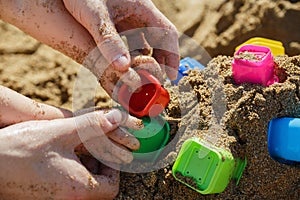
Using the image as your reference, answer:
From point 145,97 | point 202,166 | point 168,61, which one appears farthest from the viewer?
point 168,61

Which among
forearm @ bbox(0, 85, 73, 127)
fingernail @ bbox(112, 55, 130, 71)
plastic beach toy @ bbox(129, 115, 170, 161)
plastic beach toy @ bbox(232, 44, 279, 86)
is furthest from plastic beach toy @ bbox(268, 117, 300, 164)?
forearm @ bbox(0, 85, 73, 127)

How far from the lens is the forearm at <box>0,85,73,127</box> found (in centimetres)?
155

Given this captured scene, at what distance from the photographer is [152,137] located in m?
1.55

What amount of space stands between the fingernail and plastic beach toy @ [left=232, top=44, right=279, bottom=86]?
31cm

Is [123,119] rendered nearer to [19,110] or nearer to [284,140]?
[19,110]

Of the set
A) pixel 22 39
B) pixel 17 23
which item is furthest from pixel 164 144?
pixel 22 39

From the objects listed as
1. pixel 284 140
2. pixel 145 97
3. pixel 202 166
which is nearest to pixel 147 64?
pixel 145 97

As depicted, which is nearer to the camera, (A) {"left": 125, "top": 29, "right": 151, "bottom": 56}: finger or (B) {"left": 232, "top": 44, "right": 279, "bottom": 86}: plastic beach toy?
(B) {"left": 232, "top": 44, "right": 279, "bottom": 86}: plastic beach toy

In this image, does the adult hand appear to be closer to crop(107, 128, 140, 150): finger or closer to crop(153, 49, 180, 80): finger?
crop(107, 128, 140, 150): finger

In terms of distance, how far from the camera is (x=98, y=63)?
157 centimetres

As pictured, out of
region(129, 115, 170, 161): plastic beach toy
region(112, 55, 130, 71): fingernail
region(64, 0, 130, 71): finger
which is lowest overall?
region(129, 115, 170, 161): plastic beach toy

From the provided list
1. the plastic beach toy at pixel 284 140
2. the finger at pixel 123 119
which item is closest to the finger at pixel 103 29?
the finger at pixel 123 119

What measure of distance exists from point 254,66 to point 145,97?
31cm

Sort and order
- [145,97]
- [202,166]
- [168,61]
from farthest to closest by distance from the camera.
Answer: [168,61] → [145,97] → [202,166]
